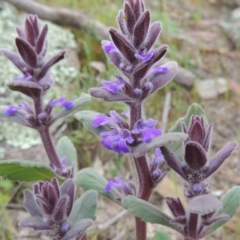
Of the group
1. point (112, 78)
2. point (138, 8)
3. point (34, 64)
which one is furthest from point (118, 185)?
point (112, 78)

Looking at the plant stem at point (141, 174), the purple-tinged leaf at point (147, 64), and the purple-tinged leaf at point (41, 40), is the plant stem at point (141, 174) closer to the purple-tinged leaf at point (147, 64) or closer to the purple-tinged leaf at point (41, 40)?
the purple-tinged leaf at point (147, 64)

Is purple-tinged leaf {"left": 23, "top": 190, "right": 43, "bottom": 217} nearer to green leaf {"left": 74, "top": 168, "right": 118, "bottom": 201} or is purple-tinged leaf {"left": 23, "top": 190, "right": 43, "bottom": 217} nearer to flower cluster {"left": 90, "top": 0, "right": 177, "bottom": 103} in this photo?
green leaf {"left": 74, "top": 168, "right": 118, "bottom": 201}

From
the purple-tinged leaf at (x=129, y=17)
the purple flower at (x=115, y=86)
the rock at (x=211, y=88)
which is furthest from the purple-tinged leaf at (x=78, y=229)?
the rock at (x=211, y=88)

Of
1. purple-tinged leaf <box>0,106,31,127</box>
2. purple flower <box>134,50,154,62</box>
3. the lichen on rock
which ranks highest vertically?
purple flower <box>134,50,154,62</box>

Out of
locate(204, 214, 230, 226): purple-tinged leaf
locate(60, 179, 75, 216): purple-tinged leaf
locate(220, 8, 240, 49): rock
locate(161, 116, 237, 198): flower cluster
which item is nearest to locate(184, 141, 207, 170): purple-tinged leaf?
locate(161, 116, 237, 198): flower cluster

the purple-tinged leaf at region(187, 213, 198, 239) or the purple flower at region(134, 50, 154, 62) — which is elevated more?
the purple flower at region(134, 50, 154, 62)

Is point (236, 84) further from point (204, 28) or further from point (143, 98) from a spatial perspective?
point (143, 98)
